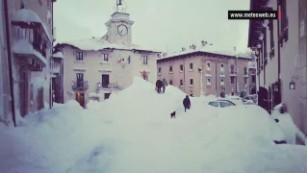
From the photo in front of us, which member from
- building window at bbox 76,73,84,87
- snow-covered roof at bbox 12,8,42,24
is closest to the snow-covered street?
building window at bbox 76,73,84,87

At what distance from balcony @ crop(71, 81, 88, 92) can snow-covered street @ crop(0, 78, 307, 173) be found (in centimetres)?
47

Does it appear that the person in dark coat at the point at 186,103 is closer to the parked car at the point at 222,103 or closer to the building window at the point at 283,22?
the parked car at the point at 222,103

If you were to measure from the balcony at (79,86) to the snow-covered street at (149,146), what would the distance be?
466 mm

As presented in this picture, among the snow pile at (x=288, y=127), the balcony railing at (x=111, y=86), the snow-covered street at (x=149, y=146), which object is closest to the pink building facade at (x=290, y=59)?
the snow pile at (x=288, y=127)

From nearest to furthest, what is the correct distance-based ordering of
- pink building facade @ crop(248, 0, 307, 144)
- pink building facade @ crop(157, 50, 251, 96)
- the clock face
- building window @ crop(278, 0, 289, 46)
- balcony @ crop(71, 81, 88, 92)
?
pink building facade @ crop(248, 0, 307, 144)
the clock face
balcony @ crop(71, 81, 88, 92)
building window @ crop(278, 0, 289, 46)
pink building facade @ crop(157, 50, 251, 96)

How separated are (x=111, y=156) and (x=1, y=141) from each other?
6.99 feet

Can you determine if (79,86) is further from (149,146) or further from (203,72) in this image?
(203,72)

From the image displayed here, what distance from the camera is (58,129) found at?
962 centimetres

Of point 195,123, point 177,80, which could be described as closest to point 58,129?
point 195,123

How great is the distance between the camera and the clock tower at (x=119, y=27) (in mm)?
9266

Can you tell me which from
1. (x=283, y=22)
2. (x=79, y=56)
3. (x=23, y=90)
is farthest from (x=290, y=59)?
(x=23, y=90)

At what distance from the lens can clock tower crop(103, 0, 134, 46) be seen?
927 cm

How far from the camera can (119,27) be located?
9.62m

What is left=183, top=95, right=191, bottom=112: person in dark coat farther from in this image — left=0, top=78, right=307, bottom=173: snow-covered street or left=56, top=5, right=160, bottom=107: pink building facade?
left=0, top=78, right=307, bottom=173: snow-covered street
